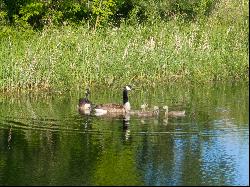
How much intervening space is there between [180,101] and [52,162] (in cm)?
560

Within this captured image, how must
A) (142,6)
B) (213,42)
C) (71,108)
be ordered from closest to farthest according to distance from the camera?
(71,108) → (213,42) → (142,6)

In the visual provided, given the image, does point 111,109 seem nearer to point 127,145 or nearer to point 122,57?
point 127,145

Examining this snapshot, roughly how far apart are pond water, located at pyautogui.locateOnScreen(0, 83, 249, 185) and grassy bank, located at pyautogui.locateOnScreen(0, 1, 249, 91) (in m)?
A: 2.03

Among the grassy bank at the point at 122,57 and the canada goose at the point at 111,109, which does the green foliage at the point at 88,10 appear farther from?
the canada goose at the point at 111,109

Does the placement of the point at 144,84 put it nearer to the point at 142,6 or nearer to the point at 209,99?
the point at 209,99

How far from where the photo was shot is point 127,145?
11344 millimetres

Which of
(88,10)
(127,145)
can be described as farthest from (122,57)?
(88,10)

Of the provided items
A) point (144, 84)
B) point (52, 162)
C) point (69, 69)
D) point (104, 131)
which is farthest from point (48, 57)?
point (52, 162)

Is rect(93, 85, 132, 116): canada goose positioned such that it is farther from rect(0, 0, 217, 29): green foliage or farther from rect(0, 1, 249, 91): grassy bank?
rect(0, 0, 217, 29): green foliage

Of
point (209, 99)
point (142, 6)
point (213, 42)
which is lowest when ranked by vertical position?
point (209, 99)

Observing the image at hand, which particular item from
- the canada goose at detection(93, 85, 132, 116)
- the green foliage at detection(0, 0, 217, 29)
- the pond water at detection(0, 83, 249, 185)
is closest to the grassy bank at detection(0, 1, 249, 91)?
the pond water at detection(0, 83, 249, 185)

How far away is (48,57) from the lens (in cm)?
1816

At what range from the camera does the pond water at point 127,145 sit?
370 inches

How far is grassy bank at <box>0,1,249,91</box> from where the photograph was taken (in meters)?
17.8
